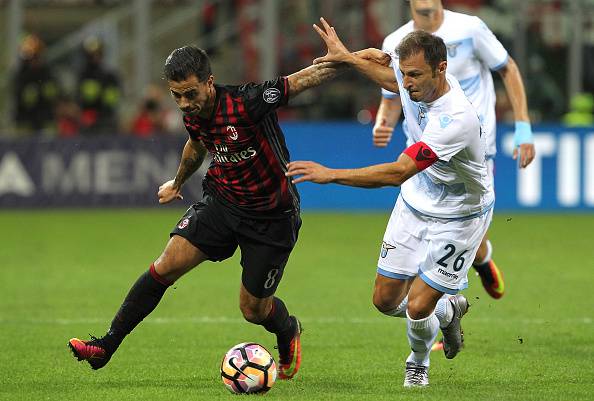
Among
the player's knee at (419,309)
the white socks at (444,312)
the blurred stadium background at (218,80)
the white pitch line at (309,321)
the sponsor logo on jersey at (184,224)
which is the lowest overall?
the blurred stadium background at (218,80)

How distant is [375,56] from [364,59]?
9 centimetres

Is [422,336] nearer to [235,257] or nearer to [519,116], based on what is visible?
[519,116]

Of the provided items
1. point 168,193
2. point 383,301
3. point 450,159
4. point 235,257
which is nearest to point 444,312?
point 383,301

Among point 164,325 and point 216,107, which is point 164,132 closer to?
point 164,325

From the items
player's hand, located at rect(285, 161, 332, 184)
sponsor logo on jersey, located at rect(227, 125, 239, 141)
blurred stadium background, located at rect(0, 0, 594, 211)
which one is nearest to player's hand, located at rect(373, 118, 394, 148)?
sponsor logo on jersey, located at rect(227, 125, 239, 141)

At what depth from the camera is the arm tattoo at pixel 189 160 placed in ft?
23.8

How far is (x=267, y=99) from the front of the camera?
677 cm

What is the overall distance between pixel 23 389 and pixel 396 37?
125 inches

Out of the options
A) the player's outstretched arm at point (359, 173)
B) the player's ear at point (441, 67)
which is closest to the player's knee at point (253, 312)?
the player's outstretched arm at point (359, 173)

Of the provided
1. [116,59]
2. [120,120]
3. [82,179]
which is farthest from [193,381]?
[116,59]

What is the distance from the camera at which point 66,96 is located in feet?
67.4

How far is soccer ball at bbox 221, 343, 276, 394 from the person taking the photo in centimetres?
663

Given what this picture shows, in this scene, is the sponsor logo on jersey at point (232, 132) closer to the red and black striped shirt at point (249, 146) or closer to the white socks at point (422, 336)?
the red and black striped shirt at point (249, 146)

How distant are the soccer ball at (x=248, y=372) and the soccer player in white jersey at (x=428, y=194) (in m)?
0.78
